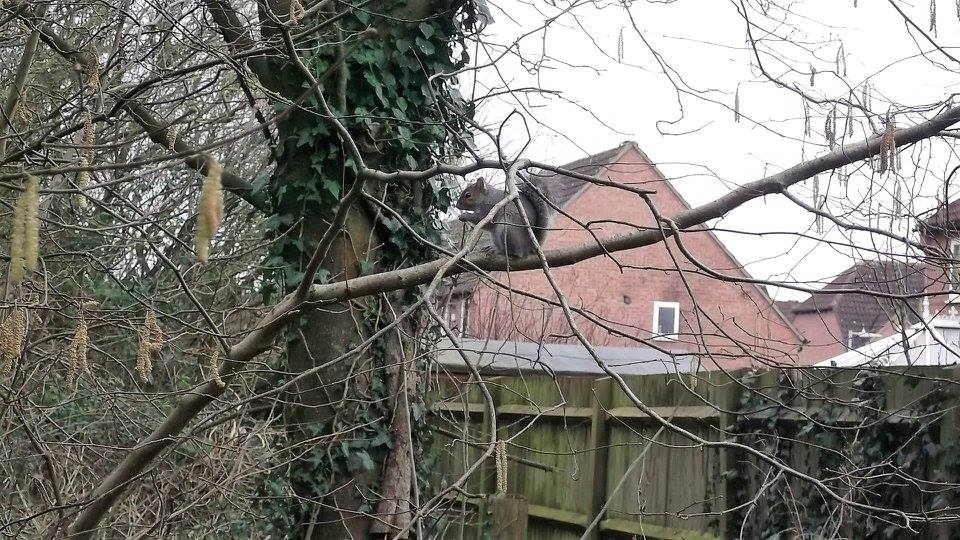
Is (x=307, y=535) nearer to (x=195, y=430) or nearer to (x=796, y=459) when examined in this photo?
(x=195, y=430)

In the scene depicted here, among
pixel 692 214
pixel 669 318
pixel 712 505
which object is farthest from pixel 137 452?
pixel 669 318

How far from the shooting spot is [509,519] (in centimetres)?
587

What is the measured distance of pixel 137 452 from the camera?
10.1ft

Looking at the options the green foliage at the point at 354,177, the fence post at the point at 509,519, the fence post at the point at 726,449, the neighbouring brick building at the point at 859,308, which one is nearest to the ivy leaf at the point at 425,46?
the green foliage at the point at 354,177

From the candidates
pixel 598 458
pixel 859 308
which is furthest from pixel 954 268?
pixel 859 308

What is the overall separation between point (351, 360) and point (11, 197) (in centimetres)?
165

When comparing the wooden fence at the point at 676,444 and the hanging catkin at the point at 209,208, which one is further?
the wooden fence at the point at 676,444

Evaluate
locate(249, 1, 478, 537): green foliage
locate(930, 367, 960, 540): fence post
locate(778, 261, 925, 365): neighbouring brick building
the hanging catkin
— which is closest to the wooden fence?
locate(930, 367, 960, 540): fence post

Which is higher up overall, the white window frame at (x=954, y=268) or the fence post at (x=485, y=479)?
the white window frame at (x=954, y=268)

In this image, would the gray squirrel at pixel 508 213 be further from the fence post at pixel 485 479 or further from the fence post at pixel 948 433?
the fence post at pixel 948 433

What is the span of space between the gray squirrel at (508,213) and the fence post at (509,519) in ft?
5.45

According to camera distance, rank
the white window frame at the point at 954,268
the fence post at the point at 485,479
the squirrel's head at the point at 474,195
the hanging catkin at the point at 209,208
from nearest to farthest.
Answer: the hanging catkin at the point at 209,208
the white window frame at the point at 954,268
the squirrel's head at the point at 474,195
the fence post at the point at 485,479

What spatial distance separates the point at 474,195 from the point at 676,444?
1.84 meters

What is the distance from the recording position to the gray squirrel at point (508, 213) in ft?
15.4
